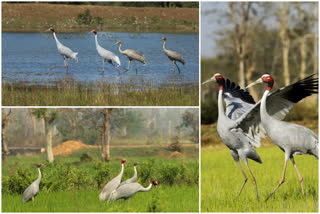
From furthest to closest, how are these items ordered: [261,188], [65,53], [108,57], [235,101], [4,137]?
1. [108,57]
2. [65,53]
3. [4,137]
4. [261,188]
5. [235,101]

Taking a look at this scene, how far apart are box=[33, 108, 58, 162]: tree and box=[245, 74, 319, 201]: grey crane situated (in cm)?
334

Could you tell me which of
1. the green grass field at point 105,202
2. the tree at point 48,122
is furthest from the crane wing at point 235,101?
the tree at point 48,122

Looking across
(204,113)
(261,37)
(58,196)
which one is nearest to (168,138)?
(58,196)

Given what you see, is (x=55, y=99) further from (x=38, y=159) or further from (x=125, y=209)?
(x=125, y=209)

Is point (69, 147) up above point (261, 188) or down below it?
above

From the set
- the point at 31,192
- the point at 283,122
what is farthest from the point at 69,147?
the point at 283,122

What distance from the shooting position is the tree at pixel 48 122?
27.1 feet

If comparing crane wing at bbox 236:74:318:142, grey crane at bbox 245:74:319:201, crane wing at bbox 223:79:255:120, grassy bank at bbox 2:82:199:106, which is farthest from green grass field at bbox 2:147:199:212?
grey crane at bbox 245:74:319:201

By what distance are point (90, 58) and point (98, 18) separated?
1110 millimetres

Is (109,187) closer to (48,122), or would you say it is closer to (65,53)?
(48,122)

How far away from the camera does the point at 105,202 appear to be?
7.19 meters

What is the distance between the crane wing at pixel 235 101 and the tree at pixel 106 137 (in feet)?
6.51

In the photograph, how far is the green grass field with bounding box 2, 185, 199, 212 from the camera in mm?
7133

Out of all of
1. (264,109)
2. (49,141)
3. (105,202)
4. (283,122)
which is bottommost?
(105,202)
